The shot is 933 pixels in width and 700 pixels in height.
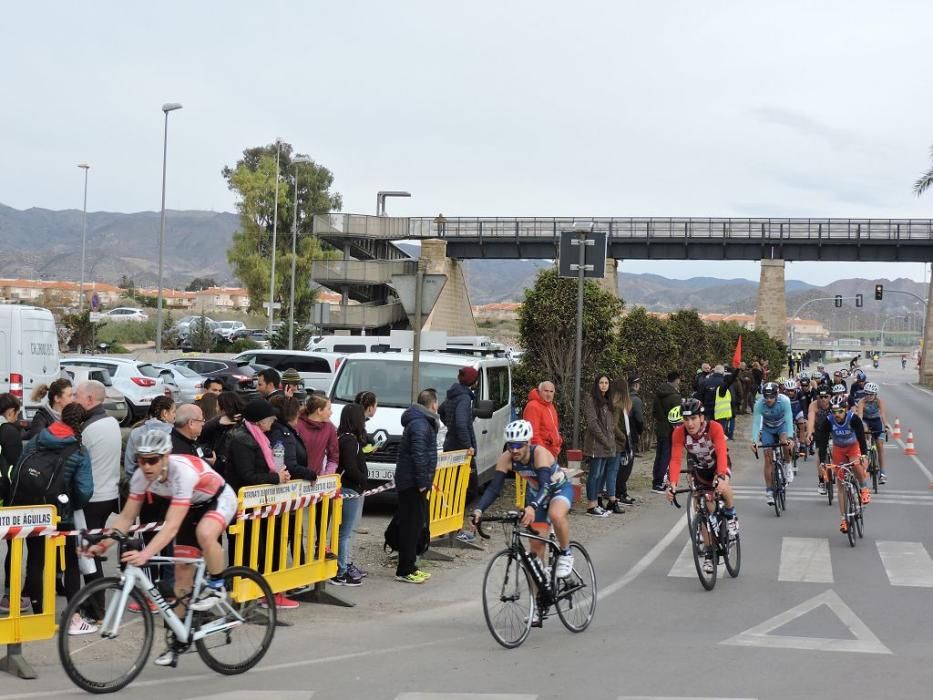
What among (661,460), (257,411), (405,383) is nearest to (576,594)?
(257,411)

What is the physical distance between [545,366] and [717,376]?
4078 mm

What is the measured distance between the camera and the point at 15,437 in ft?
34.2

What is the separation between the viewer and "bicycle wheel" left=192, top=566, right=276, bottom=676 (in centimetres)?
767

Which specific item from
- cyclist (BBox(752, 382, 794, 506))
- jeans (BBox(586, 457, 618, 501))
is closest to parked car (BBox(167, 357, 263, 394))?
jeans (BBox(586, 457, 618, 501))

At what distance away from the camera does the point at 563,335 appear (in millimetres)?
19750

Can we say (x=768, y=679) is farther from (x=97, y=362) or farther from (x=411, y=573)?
(x=97, y=362)

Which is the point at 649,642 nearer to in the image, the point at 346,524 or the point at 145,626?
the point at 346,524

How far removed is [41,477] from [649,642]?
4502mm

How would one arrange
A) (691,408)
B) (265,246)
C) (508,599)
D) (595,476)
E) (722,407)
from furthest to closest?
(265,246), (722,407), (595,476), (691,408), (508,599)

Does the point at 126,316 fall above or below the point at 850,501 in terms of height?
above

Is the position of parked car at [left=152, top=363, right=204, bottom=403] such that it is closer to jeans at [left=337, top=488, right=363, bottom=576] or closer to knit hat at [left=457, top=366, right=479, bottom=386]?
knit hat at [left=457, top=366, right=479, bottom=386]

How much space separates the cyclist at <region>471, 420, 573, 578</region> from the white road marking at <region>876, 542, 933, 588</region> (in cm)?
416

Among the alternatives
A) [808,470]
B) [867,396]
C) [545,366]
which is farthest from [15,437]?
[808,470]

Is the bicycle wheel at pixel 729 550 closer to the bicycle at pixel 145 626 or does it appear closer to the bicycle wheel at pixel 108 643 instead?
the bicycle at pixel 145 626
